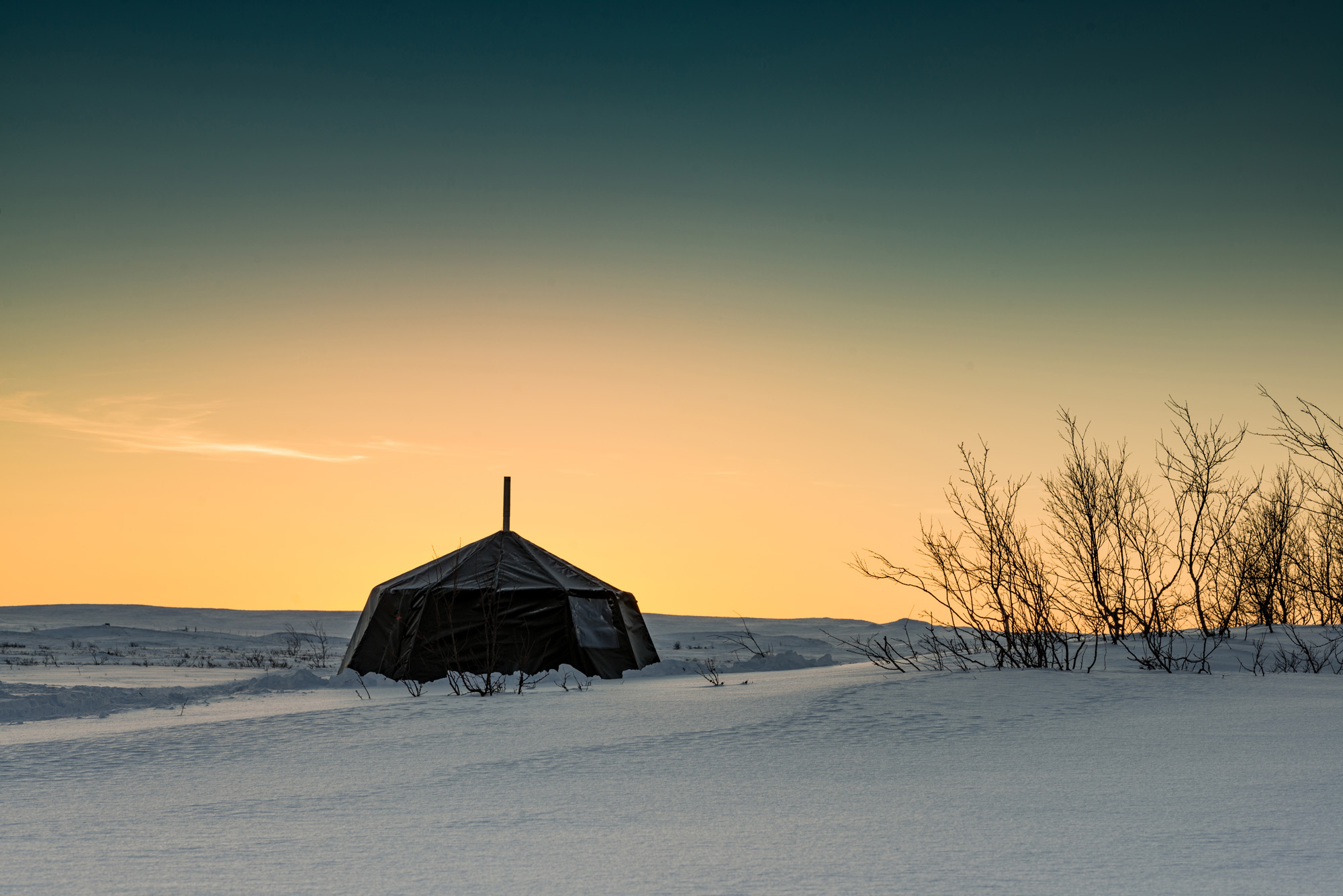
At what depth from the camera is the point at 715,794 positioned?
17.1ft

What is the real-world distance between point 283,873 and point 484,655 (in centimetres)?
1155

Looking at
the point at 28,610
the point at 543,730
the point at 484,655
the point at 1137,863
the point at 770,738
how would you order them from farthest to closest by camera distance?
1. the point at 28,610
2. the point at 484,655
3. the point at 543,730
4. the point at 770,738
5. the point at 1137,863

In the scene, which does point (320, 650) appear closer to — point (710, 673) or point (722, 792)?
point (710, 673)

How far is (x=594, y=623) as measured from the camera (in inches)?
634

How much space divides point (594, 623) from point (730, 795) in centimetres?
1106

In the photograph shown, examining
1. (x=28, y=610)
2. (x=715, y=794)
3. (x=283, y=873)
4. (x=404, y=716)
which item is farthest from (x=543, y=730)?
(x=28, y=610)

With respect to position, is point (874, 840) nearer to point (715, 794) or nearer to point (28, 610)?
point (715, 794)

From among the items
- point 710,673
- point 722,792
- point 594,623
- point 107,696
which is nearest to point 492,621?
point 594,623

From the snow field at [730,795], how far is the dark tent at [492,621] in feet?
19.0

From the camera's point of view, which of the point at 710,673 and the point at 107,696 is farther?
the point at 710,673

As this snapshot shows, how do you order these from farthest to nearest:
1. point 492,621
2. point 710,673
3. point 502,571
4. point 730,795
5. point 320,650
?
point 320,650 < point 502,571 < point 492,621 < point 710,673 < point 730,795

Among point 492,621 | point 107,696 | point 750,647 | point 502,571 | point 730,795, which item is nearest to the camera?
point 730,795

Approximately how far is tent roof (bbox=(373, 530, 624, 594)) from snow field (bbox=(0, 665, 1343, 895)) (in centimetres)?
635

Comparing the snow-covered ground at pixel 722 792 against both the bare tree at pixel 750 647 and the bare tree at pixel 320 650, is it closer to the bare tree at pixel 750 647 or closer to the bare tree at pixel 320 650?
the bare tree at pixel 750 647
